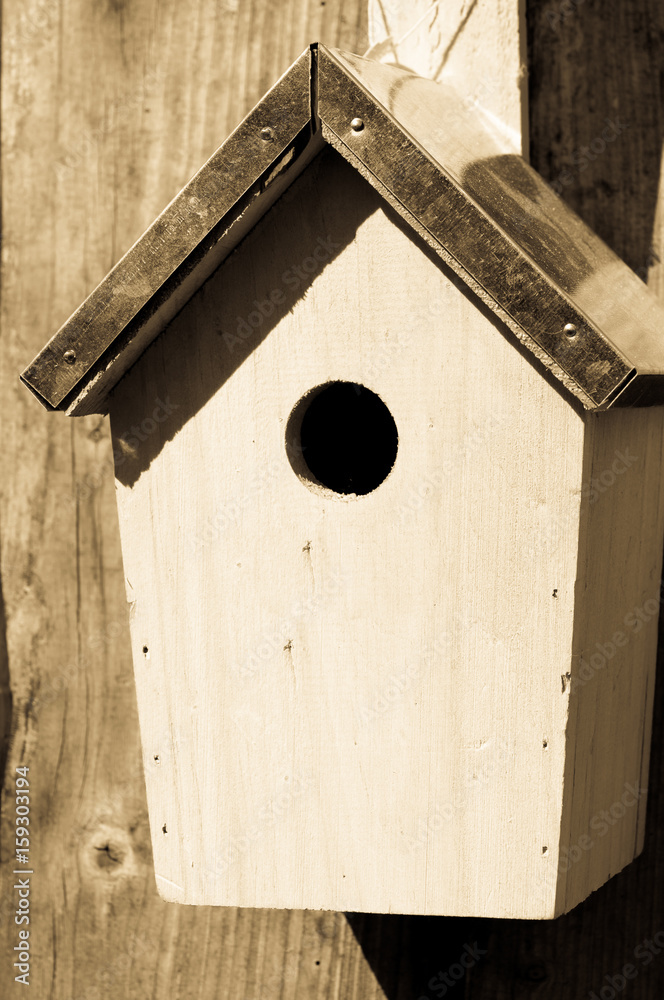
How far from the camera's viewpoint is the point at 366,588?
103 centimetres

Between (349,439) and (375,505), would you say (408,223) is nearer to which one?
(375,505)

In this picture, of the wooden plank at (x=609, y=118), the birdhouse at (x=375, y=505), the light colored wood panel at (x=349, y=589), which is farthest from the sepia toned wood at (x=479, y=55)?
the light colored wood panel at (x=349, y=589)

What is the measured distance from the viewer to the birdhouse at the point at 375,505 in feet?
3.06

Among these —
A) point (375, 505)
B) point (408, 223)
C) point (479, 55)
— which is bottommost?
point (375, 505)

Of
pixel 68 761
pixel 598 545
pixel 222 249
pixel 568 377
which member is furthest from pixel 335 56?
pixel 68 761

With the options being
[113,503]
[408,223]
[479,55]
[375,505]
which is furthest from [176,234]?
[113,503]

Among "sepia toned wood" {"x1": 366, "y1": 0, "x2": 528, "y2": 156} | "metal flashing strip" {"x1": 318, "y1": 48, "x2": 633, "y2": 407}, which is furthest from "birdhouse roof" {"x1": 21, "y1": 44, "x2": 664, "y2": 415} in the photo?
"sepia toned wood" {"x1": 366, "y1": 0, "x2": 528, "y2": 156}

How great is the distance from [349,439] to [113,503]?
370 mm

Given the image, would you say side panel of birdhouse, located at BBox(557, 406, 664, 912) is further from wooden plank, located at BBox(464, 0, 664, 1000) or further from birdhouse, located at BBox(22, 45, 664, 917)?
wooden plank, located at BBox(464, 0, 664, 1000)

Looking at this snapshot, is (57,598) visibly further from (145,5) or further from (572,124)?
(572,124)

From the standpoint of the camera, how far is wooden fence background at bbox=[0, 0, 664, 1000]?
53.2 inches

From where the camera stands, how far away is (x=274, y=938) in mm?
1471

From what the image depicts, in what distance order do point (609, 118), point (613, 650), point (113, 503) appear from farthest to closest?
point (113, 503), point (609, 118), point (613, 650)

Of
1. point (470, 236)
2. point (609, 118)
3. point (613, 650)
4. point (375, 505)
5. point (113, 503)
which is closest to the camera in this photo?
point (470, 236)
